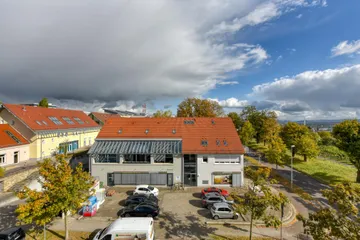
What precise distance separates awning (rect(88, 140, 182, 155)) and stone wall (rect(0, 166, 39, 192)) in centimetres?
809

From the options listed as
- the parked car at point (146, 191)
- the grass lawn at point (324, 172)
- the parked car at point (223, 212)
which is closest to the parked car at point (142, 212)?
the parked car at point (146, 191)

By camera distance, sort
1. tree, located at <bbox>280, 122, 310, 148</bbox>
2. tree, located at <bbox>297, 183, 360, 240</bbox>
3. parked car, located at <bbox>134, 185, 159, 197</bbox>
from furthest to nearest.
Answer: tree, located at <bbox>280, 122, 310, 148</bbox>, parked car, located at <bbox>134, 185, 159, 197</bbox>, tree, located at <bbox>297, 183, 360, 240</bbox>

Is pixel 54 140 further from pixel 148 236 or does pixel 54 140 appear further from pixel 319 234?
pixel 319 234

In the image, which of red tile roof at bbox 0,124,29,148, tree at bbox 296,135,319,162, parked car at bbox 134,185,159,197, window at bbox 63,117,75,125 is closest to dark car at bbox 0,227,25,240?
parked car at bbox 134,185,159,197

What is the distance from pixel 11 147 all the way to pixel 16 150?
1.05 m

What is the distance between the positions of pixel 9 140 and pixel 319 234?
41.7 m

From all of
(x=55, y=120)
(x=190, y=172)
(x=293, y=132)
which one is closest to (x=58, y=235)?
(x=190, y=172)

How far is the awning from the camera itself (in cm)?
3178

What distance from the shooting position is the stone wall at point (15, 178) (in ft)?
83.2

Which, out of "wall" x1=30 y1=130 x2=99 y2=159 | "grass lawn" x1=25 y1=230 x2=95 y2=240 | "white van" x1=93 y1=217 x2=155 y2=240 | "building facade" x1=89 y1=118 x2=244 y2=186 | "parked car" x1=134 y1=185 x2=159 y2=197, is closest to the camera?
"white van" x1=93 y1=217 x2=155 y2=240

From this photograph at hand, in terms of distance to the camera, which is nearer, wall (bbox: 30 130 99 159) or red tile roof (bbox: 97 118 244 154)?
red tile roof (bbox: 97 118 244 154)

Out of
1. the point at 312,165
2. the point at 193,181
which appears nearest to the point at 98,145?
the point at 193,181

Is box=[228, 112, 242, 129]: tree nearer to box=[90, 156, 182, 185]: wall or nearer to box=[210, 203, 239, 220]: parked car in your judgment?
box=[90, 156, 182, 185]: wall

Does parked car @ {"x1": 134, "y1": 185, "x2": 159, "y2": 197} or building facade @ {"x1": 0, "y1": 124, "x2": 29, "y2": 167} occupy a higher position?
building facade @ {"x1": 0, "y1": 124, "x2": 29, "y2": 167}
